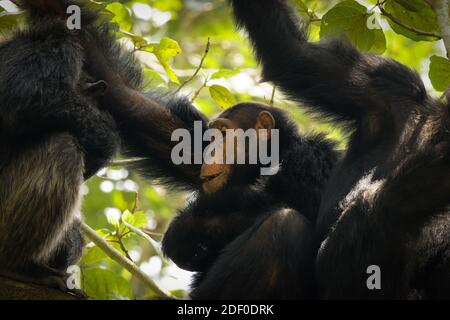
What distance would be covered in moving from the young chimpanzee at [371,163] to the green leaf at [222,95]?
91 centimetres

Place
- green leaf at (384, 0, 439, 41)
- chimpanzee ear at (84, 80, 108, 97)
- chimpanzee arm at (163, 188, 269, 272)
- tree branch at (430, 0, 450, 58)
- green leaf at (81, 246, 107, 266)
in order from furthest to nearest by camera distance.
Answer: green leaf at (81, 246, 107, 266)
chimpanzee arm at (163, 188, 269, 272)
chimpanzee ear at (84, 80, 108, 97)
green leaf at (384, 0, 439, 41)
tree branch at (430, 0, 450, 58)

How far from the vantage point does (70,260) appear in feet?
19.1

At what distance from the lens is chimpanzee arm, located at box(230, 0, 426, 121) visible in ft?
18.5

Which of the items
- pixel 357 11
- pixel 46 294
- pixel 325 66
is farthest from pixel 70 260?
pixel 357 11

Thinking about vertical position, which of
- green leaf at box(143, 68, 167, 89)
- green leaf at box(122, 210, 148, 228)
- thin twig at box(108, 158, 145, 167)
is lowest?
green leaf at box(122, 210, 148, 228)

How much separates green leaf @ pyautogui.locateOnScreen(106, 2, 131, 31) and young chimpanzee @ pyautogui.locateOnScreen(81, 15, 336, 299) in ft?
2.14

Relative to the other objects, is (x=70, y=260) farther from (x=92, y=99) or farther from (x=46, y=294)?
(x=92, y=99)

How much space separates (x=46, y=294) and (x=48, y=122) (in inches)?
44.9

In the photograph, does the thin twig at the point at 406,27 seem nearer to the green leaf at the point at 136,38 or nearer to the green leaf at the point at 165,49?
the green leaf at the point at 165,49

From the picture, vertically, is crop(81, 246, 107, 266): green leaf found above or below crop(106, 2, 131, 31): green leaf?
below

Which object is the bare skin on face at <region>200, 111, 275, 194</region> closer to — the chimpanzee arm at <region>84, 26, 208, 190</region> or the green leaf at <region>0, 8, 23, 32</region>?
the chimpanzee arm at <region>84, 26, 208, 190</region>

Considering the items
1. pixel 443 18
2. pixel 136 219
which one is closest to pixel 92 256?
pixel 136 219

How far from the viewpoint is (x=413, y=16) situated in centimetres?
570

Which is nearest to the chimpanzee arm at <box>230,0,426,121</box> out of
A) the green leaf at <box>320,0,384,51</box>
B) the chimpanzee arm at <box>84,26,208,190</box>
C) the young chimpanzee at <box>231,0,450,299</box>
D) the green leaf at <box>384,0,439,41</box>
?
the young chimpanzee at <box>231,0,450,299</box>
